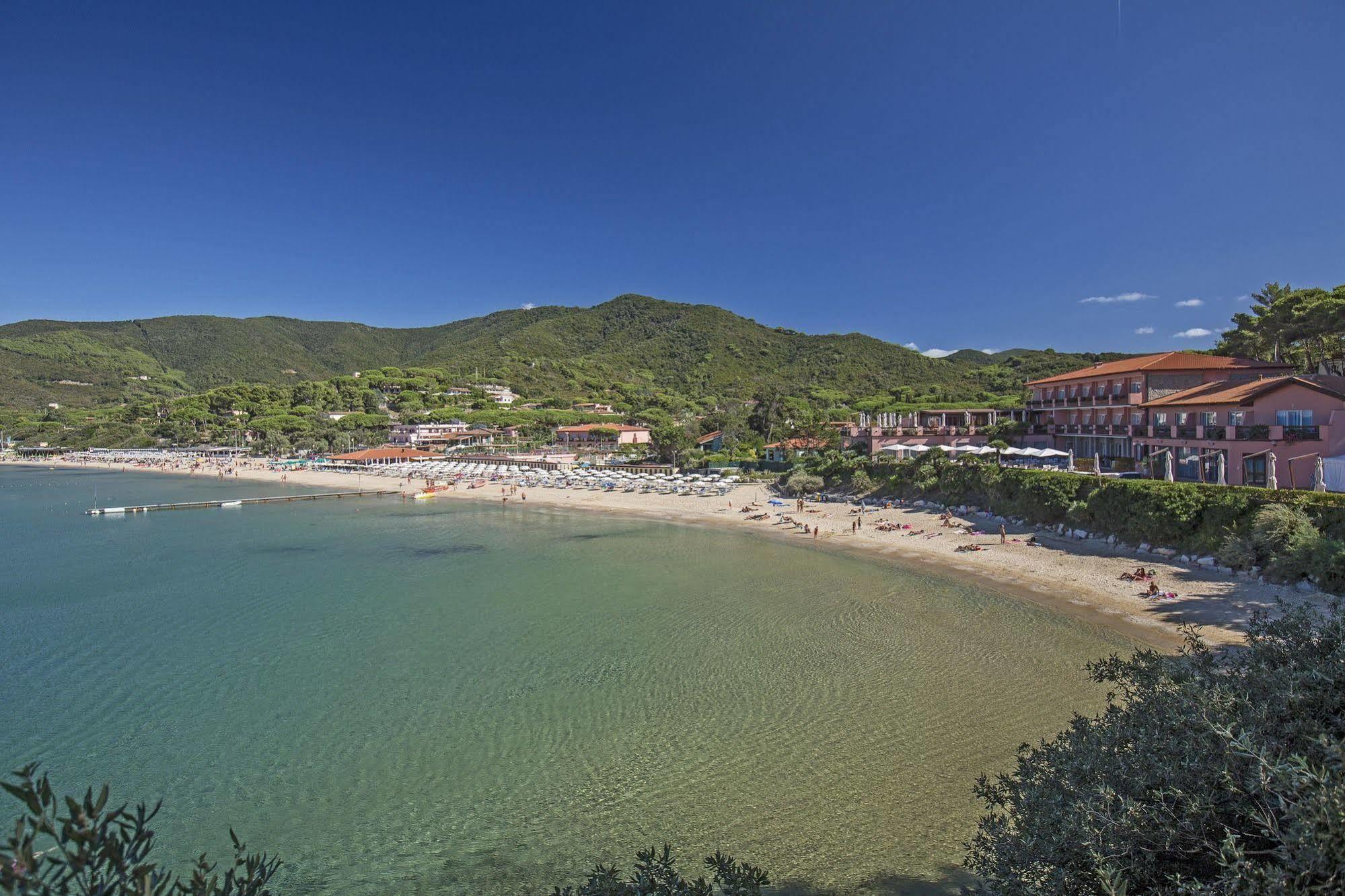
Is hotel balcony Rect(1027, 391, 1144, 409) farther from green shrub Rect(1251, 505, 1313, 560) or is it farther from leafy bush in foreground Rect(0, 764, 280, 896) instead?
leafy bush in foreground Rect(0, 764, 280, 896)

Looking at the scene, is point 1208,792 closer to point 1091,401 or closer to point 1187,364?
point 1187,364

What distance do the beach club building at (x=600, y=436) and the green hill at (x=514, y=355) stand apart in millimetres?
25911

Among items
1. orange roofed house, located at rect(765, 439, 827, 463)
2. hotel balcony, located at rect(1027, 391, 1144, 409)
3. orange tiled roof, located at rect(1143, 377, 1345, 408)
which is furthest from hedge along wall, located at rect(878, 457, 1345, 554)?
orange roofed house, located at rect(765, 439, 827, 463)

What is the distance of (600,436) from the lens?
74.2 meters

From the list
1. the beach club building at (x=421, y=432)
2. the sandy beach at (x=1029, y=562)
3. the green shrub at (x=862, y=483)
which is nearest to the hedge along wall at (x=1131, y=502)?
the sandy beach at (x=1029, y=562)

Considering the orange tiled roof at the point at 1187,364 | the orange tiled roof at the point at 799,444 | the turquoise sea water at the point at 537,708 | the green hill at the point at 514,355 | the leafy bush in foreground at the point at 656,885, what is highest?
the green hill at the point at 514,355

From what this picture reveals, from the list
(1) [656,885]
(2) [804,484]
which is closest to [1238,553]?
(1) [656,885]

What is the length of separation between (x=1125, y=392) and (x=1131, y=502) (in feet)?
41.3

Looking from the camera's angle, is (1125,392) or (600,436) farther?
(600,436)

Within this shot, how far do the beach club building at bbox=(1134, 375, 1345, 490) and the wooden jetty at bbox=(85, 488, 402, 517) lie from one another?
50277 mm

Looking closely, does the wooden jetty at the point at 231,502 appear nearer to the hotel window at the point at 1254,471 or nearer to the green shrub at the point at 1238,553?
the green shrub at the point at 1238,553

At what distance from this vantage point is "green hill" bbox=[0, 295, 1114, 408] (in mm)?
112812

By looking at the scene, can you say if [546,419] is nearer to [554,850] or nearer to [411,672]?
[411,672]

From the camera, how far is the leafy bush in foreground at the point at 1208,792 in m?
3.07
